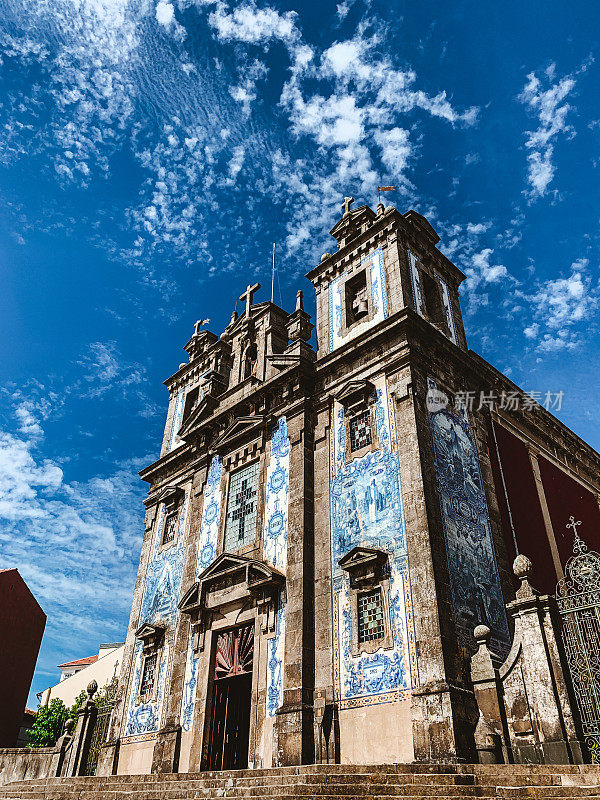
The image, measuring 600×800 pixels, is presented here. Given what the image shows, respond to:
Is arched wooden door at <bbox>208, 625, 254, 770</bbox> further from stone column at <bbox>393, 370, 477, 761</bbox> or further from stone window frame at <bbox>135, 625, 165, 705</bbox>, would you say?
stone column at <bbox>393, 370, 477, 761</bbox>

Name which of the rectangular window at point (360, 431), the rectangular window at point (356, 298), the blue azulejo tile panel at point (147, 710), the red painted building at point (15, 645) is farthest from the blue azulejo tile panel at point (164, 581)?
the red painted building at point (15, 645)

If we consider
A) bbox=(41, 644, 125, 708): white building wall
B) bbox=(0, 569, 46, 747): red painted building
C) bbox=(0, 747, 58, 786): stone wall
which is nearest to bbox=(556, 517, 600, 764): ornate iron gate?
bbox=(0, 747, 58, 786): stone wall

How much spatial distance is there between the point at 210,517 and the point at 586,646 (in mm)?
11687

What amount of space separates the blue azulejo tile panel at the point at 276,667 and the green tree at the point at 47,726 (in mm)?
21326

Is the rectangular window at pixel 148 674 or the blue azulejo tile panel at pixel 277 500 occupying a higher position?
the blue azulejo tile panel at pixel 277 500

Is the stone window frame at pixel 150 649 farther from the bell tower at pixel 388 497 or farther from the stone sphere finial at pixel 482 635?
the stone sphere finial at pixel 482 635

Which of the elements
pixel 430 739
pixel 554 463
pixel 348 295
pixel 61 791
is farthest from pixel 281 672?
pixel 554 463

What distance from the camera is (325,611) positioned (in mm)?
14273

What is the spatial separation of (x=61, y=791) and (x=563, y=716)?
10.8 m

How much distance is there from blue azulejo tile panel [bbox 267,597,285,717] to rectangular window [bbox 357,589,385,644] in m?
2.26

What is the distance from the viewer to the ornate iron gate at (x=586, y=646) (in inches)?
386

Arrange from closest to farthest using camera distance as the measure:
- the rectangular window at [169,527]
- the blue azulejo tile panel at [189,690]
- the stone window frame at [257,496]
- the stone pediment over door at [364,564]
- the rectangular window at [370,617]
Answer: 1. the rectangular window at [370,617]
2. the stone pediment over door at [364,564]
3. the blue azulejo tile panel at [189,690]
4. the stone window frame at [257,496]
5. the rectangular window at [169,527]

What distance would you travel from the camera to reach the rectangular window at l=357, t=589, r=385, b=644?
1314 centimetres

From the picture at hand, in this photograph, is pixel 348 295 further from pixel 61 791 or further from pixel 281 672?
pixel 61 791
